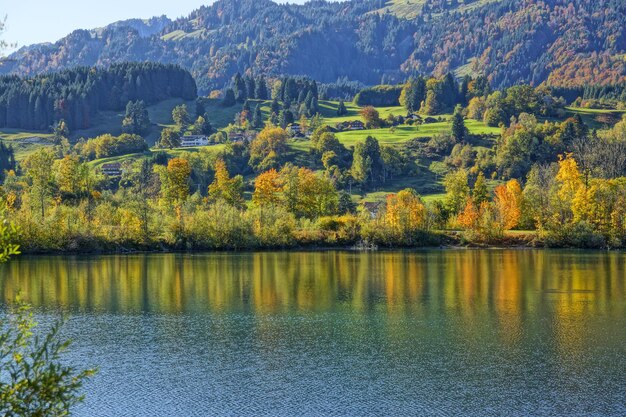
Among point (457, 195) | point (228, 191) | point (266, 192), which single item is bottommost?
point (457, 195)

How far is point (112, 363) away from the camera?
160ft

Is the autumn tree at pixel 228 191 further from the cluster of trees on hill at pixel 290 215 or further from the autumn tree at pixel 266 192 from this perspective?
the autumn tree at pixel 266 192

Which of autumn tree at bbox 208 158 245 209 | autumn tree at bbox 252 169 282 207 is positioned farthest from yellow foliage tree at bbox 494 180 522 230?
autumn tree at bbox 208 158 245 209

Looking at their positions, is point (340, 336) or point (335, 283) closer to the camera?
point (340, 336)

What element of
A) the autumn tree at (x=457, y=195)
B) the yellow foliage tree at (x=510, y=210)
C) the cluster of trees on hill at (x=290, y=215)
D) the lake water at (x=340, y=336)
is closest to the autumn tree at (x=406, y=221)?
the cluster of trees on hill at (x=290, y=215)

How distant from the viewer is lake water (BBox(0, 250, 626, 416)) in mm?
41250

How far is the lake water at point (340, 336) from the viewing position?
41250 millimetres

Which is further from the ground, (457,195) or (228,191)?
(228,191)

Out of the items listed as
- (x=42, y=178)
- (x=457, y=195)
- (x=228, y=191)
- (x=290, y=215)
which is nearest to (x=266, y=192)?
(x=228, y=191)

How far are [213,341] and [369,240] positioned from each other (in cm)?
8260

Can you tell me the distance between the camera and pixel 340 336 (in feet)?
186

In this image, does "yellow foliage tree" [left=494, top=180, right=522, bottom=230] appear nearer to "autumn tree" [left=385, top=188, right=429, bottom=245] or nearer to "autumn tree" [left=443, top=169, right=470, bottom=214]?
"autumn tree" [left=443, top=169, right=470, bottom=214]

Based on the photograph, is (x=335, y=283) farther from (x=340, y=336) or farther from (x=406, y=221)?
(x=406, y=221)

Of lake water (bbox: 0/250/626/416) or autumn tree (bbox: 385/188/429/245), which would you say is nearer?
lake water (bbox: 0/250/626/416)
